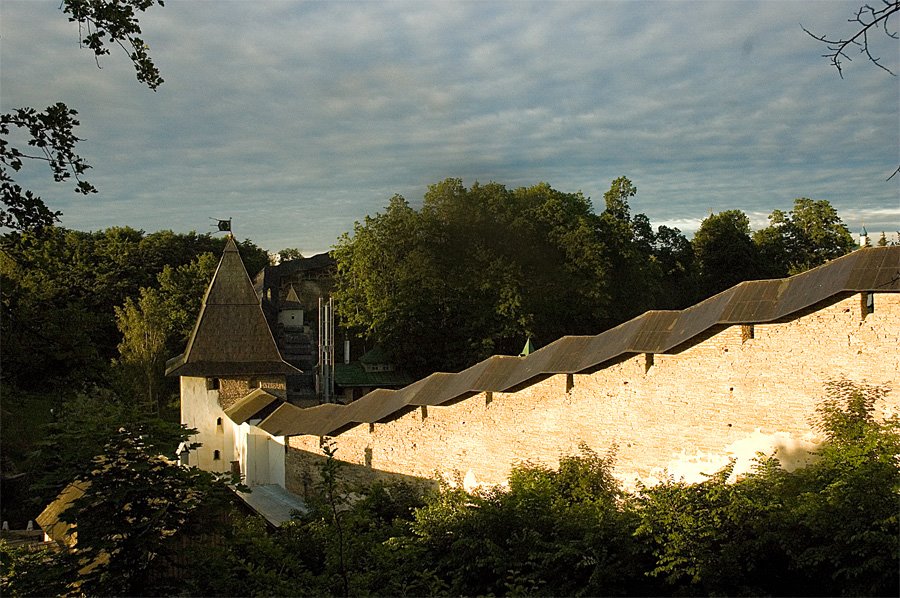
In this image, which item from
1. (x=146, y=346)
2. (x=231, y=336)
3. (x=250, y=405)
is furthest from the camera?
(x=146, y=346)

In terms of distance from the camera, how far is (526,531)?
7.71 m

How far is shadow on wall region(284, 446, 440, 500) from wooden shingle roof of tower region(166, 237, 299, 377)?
12.9ft

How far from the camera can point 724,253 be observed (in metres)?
37.6

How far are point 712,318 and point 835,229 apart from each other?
30.0 metres

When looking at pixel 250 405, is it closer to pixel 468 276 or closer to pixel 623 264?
pixel 468 276

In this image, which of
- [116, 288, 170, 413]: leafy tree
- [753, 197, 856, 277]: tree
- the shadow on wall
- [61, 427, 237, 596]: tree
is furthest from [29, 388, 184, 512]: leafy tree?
[753, 197, 856, 277]: tree

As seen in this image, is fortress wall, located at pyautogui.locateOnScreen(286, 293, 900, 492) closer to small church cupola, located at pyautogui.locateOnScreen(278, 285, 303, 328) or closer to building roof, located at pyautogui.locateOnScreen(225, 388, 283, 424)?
building roof, located at pyautogui.locateOnScreen(225, 388, 283, 424)

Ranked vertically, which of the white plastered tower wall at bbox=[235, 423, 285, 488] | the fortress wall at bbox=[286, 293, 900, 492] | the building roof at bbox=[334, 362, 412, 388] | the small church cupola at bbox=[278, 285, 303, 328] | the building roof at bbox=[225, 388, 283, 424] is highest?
the small church cupola at bbox=[278, 285, 303, 328]

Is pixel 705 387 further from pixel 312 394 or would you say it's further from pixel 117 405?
pixel 312 394

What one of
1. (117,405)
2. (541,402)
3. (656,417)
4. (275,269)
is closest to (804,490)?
(656,417)

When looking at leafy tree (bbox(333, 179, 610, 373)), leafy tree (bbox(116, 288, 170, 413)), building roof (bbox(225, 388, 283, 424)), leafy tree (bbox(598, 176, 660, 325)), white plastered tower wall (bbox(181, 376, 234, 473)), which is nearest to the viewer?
building roof (bbox(225, 388, 283, 424))

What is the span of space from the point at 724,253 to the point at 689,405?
3091 centimetres

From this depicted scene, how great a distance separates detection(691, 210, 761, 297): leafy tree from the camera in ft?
121

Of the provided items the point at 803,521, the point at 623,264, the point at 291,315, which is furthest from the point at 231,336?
the point at 623,264
